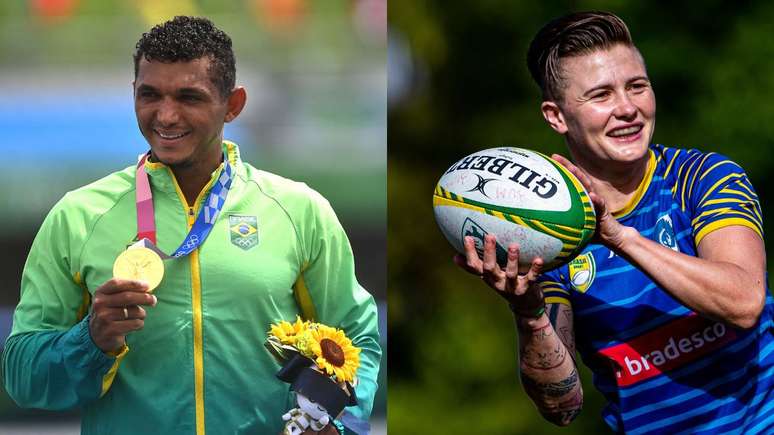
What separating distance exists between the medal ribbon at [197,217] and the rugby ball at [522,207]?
634 millimetres

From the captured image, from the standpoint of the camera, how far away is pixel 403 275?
283 inches

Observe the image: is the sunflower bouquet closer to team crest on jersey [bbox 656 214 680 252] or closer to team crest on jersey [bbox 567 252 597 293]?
team crest on jersey [bbox 567 252 597 293]

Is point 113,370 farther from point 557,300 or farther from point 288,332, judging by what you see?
point 557,300

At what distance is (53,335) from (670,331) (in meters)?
1.68

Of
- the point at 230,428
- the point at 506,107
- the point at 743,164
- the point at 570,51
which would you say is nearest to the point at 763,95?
the point at 743,164

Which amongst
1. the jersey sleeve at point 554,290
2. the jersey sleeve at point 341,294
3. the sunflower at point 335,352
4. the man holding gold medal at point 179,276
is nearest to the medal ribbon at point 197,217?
the man holding gold medal at point 179,276

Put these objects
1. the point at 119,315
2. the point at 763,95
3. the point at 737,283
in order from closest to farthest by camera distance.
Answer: the point at 737,283 → the point at 119,315 → the point at 763,95

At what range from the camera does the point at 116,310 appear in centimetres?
411

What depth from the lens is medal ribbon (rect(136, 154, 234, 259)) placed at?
4.23 metres

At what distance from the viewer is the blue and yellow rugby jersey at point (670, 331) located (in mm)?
4125

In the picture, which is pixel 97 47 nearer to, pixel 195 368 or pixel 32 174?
pixel 32 174

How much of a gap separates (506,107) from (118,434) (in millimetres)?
3396

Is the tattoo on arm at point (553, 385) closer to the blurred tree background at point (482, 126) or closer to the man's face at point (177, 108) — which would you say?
the man's face at point (177, 108)

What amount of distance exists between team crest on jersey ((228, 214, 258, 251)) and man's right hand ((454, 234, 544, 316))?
0.62 meters
